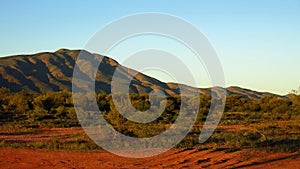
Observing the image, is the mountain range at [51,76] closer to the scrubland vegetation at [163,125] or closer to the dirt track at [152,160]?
the scrubland vegetation at [163,125]

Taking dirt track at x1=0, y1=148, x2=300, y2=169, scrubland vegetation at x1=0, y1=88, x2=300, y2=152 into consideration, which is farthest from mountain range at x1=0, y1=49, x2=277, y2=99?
dirt track at x1=0, y1=148, x2=300, y2=169

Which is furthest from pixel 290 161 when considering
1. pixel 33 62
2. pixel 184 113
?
pixel 33 62

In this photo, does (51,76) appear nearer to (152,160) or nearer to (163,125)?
(163,125)

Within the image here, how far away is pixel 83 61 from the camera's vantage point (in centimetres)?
10712

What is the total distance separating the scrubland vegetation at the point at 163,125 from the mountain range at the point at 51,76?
3862 cm

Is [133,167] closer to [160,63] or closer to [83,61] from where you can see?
[160,63]

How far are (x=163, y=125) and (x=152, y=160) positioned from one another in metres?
14.6

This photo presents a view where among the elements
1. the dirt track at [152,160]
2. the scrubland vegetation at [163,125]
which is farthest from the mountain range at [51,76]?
the dirt track at [152,160]

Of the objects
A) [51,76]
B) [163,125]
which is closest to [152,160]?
[163,125]

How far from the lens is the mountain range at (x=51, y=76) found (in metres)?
100

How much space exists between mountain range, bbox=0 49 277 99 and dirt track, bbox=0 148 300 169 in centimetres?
7097

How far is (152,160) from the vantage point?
1353cm

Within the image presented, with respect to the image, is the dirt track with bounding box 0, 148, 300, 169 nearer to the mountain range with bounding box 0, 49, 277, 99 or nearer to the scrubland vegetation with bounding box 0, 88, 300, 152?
the scrubland vegetation with bounding box 0, 88, 300, 152

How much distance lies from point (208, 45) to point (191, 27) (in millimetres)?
853
